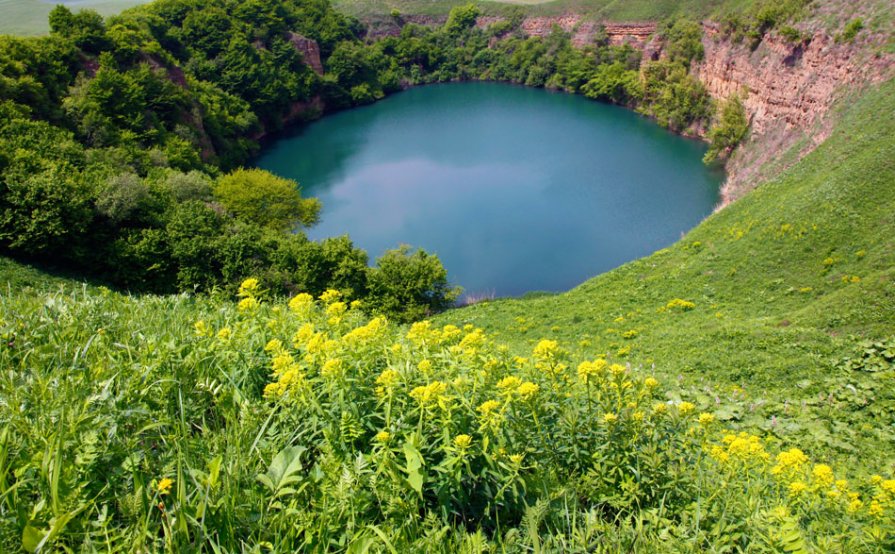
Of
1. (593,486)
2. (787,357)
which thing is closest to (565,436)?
(593,486)

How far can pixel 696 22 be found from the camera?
5003 cm

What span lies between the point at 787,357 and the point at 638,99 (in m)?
48.0

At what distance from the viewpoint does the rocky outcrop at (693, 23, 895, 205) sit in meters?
27.4

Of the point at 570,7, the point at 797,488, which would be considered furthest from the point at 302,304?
the point at 570,7

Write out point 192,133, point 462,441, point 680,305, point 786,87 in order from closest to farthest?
1. point 462,441
2. point 680,305
3. point 786,87
4. point 192,133

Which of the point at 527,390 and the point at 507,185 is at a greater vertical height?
the point at 507,185

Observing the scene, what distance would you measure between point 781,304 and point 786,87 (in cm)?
2504

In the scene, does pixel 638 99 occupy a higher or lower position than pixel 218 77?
higher

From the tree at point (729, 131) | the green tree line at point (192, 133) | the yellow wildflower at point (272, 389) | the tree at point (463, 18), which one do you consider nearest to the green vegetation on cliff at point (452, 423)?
the yellow wildflower at point (272, 389)

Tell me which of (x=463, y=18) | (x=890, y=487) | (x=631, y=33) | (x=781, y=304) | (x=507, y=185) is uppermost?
(x=463, y=18)

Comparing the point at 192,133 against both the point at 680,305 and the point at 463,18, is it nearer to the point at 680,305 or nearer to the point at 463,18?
the point at 680,305

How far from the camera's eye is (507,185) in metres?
37.0

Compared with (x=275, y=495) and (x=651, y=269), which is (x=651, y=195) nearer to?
(x=651, y=269)

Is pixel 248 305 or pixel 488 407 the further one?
pixel 248 305
